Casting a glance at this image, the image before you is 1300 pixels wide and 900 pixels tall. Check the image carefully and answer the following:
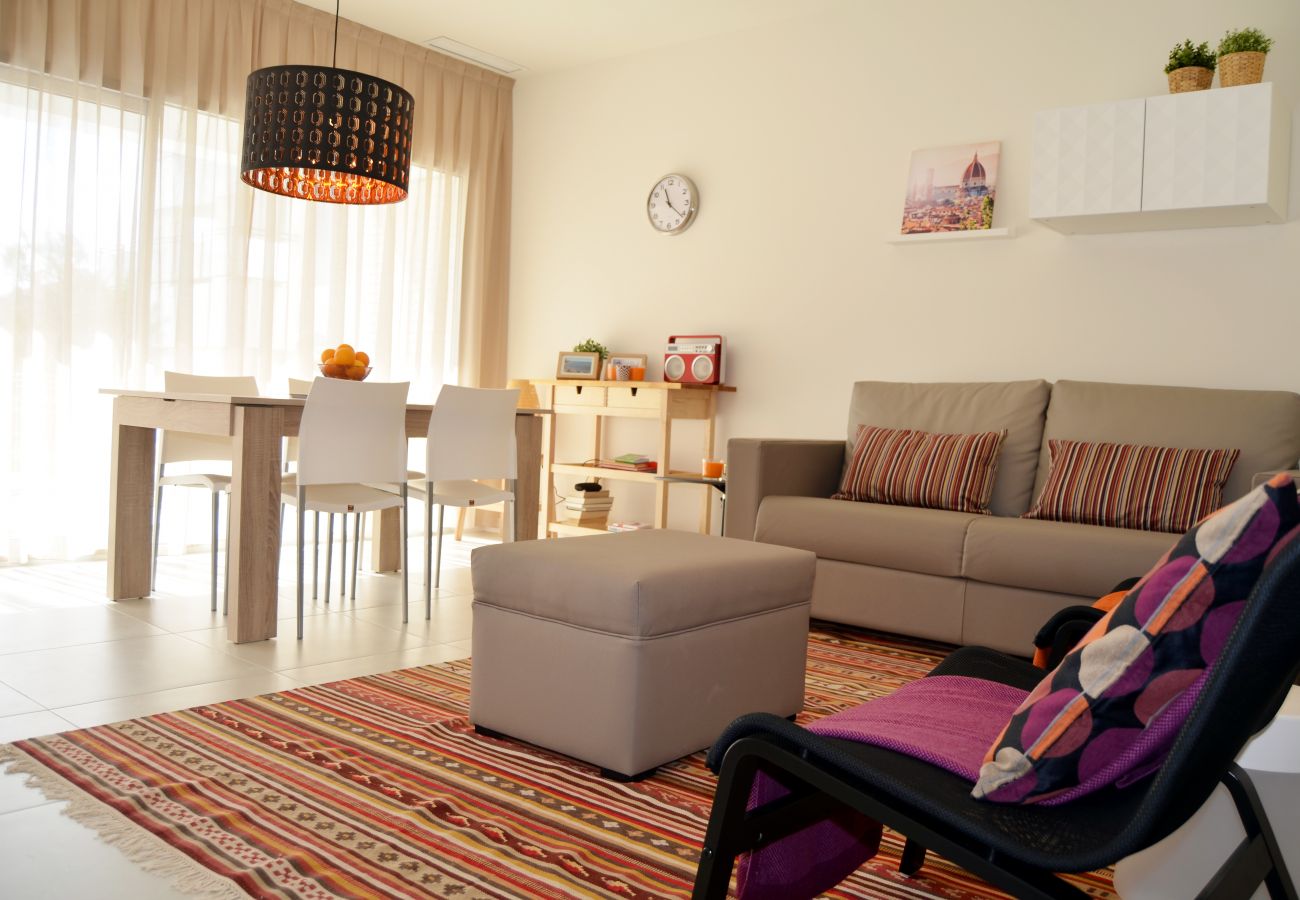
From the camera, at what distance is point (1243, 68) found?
3.29 metres

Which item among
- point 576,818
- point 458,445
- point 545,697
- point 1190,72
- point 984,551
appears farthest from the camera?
point 458,445

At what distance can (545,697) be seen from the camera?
2.16 metres

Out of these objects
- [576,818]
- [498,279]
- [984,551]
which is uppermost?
[498,279]

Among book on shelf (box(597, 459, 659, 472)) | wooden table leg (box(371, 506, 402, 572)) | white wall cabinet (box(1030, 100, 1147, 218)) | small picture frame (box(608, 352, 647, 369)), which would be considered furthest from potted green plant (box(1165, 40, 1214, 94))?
wooden table leg (box(371, 506, 402, 572))

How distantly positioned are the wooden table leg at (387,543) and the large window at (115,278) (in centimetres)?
102

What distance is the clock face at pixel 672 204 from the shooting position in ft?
16.9

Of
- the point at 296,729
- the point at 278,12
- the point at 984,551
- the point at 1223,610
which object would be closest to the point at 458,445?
the point at 296,729

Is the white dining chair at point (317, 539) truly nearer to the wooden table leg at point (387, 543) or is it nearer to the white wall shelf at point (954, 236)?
the wooden table leg at point (387, 543)

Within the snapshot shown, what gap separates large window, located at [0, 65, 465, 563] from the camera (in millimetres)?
4090

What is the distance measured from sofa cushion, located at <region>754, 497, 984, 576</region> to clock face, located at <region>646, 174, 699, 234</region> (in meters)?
2.06

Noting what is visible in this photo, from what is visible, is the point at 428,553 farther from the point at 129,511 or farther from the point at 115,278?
the point at 115,278

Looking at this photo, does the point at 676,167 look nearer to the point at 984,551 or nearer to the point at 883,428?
the point at 883,428

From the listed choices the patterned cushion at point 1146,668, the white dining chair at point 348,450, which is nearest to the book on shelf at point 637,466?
the white dining chair at point 348,450

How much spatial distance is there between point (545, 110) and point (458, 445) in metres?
2.95
